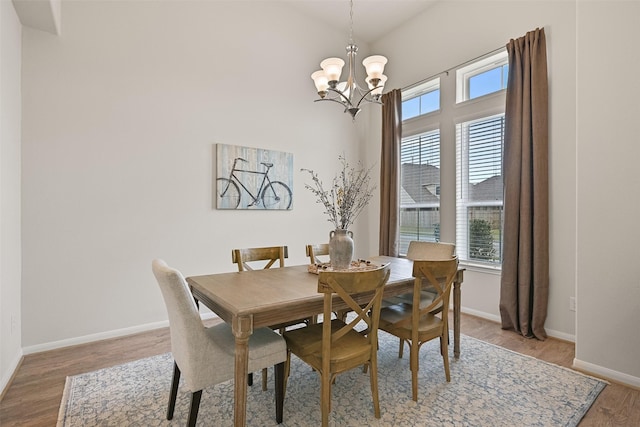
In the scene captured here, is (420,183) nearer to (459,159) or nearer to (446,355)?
(459,159)

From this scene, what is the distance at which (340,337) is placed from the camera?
1.82 meters

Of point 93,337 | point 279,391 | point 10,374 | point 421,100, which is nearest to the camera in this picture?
point 279,391

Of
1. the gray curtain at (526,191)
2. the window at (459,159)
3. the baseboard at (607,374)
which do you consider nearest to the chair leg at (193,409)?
the baseboard at (607,374)

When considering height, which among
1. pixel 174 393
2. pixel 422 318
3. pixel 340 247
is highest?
pixel 340 247

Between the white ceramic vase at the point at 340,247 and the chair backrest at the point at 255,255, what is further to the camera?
the chair backrest at the point at 255,255

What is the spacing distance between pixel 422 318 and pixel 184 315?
1.63 meters

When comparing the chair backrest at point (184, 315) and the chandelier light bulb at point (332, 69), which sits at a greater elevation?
the chandelier light bulb at point (332, 69)

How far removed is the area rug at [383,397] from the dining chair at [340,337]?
0.28m

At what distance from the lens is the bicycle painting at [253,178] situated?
12.2ft

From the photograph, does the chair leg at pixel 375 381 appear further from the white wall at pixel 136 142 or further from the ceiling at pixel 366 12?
the ceiling at pixel 366 12

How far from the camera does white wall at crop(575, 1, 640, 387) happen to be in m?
2.21

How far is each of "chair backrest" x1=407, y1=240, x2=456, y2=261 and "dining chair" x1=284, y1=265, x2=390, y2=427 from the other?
130 cm

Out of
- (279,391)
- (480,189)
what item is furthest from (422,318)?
(480,189)

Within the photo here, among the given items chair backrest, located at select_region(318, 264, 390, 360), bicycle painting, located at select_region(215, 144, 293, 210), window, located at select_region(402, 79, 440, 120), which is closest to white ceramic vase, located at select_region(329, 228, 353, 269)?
chair backrest, located at select_region(318, 264, 390, 360)
